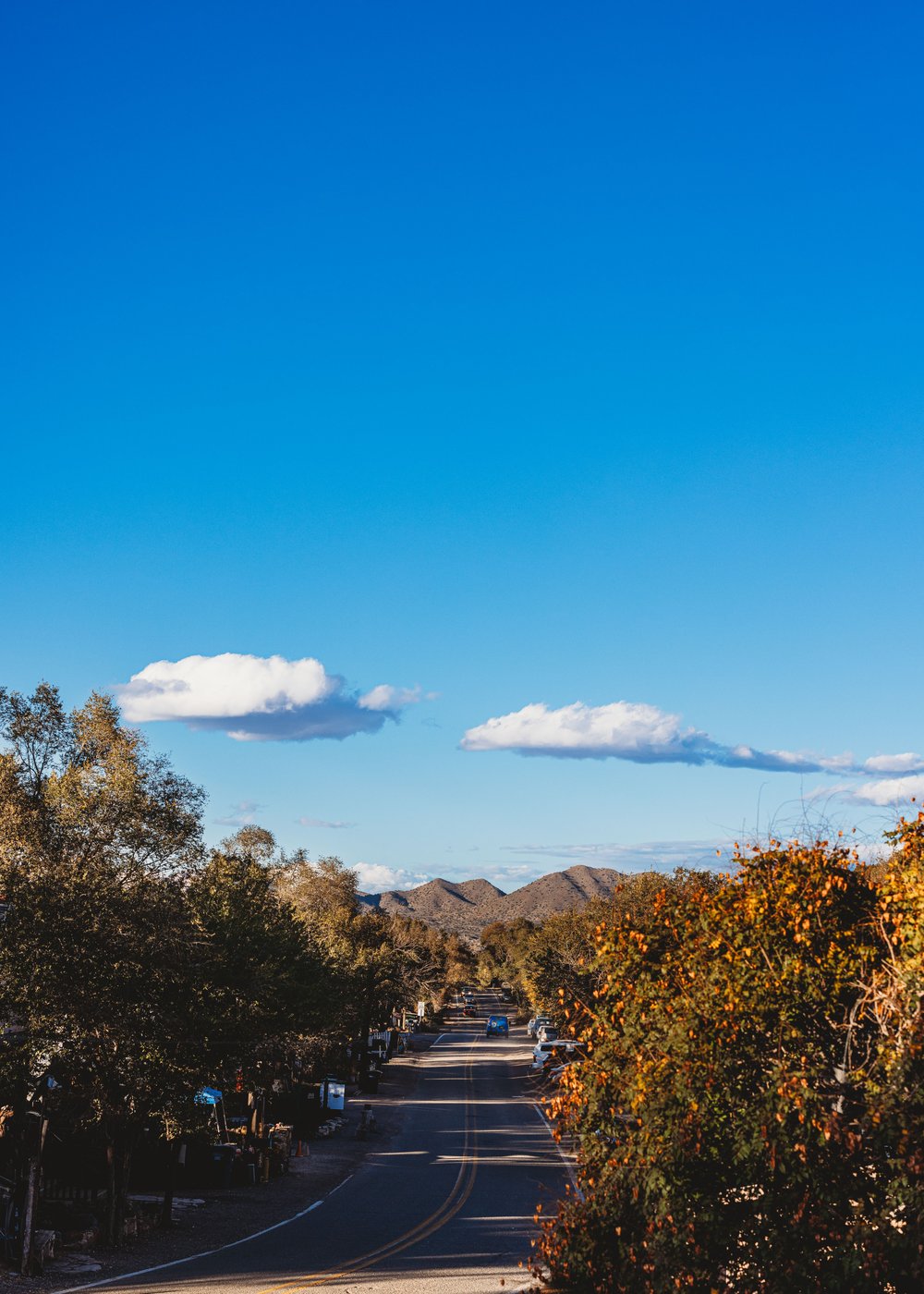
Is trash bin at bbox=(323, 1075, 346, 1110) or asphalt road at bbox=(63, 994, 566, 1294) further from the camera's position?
trash bin at bbox=(323, 1075, 346, 1110)

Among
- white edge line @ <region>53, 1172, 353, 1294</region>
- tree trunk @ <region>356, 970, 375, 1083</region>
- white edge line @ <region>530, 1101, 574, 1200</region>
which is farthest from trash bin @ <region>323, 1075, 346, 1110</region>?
white edge line @ <region>53, 1172, 353, 1294</region>

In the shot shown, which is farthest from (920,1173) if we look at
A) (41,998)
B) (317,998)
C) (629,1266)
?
(317,998)

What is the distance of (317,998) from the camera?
3688 centimetres

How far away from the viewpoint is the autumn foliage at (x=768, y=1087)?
9.60 metres

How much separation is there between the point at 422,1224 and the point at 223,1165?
32.7 feet

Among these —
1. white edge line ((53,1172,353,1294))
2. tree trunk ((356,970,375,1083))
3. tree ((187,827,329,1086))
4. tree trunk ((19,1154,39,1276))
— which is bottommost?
tree trunk ((356,970,375,1083))

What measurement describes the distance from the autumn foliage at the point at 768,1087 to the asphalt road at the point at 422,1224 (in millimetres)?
3694

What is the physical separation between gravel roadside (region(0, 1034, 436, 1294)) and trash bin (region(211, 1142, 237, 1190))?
2.23 feet

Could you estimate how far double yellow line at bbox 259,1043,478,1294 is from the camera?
18.1 meters

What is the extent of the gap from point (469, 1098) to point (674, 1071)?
46.5 m

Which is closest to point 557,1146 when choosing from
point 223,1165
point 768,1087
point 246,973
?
point 223,1165

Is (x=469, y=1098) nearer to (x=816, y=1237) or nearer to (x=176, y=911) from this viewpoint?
(x=176, y=911)

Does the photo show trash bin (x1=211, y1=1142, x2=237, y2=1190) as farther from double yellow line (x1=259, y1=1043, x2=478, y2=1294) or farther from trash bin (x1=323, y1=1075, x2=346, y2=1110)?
trash bin (x1=323, y1=1075, x2=346, y2=1110)

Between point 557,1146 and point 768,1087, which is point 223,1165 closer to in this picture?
point 557,1146
